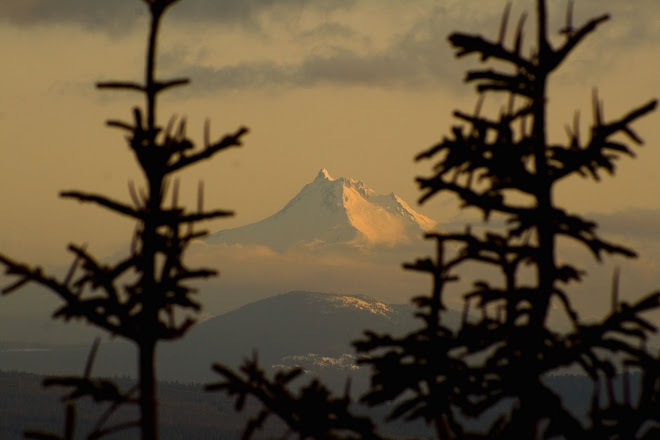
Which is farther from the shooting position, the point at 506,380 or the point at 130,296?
the point at 506,380

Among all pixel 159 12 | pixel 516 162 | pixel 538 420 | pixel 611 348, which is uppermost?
pixel 159 12

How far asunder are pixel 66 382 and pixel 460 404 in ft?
21.3

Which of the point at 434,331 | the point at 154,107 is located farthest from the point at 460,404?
the point at 154,107

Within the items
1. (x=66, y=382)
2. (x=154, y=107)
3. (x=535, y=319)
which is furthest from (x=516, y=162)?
(x=66, y=382)

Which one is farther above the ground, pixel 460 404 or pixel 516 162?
pixel 516 162

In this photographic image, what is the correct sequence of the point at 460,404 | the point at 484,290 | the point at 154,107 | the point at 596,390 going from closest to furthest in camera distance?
the point at 596,390
the point at 154,107
the point at 484,290
the point at 460,404

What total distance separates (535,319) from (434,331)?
276 cm

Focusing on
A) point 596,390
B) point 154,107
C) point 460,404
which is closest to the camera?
point 596,390

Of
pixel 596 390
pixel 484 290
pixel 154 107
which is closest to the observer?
pixel 596 390

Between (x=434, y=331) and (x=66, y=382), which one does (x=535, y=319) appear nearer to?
(x=434, y=331)

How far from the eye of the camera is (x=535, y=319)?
15.0 metres

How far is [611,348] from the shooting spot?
48.0ft

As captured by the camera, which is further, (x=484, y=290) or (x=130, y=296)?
(x=484, y=290)

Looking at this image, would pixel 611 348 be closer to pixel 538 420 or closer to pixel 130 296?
pixel 538 420
